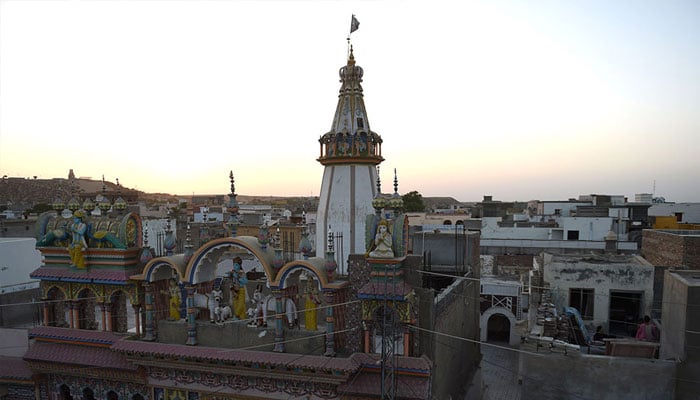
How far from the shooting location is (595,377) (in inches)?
452

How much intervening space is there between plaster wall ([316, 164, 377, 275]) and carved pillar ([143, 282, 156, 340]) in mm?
5635

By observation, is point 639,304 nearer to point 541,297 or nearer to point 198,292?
point 541,297

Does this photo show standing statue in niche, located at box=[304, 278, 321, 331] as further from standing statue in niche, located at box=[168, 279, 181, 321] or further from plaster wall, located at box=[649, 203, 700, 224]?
plaster wall, located at box=[649, 203, 700, 224]

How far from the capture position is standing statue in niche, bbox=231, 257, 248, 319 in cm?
1204

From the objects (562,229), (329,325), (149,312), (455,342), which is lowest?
(455,342)

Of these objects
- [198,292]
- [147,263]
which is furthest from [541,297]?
[147,263]

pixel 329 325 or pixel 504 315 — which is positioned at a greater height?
pixel 329 325

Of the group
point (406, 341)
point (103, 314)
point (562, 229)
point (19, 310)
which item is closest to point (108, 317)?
point (103, 314)

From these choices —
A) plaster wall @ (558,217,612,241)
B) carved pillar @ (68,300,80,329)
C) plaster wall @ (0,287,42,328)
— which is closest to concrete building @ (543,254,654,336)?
plaster wall @ (558,217,612,241)

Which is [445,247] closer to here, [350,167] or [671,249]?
[350,167]

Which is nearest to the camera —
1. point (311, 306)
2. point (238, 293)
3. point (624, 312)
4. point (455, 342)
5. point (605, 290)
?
point (311, 306)

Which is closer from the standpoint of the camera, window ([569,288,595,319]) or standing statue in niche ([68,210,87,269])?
standing statue in niche ([68,210,87,269])

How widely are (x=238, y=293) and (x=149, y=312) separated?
99.4 inches

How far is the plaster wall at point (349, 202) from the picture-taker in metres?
15.5
